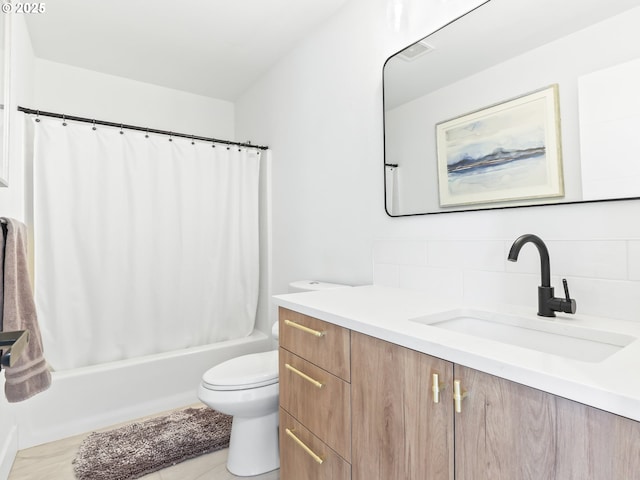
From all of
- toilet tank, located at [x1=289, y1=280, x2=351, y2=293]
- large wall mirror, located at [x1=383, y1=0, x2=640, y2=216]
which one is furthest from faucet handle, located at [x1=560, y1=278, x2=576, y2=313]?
toilet tank, located at [x1=289, y1=280, x2=351, y2=293]

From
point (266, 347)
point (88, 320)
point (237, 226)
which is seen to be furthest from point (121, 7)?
point (266, 347)

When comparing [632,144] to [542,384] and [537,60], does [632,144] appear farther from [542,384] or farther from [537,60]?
[542,384]

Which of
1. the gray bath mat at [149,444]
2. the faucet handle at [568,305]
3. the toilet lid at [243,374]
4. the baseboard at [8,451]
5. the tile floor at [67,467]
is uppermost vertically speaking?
the faucet handle at [568,305]

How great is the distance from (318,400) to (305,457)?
0.25 m

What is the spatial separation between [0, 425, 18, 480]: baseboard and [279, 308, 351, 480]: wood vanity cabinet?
126 centimetres

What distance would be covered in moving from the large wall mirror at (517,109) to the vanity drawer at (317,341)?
2.32 ft

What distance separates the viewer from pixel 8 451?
5.35 feet

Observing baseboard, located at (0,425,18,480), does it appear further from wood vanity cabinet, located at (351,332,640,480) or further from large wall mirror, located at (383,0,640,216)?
large wall mirror, located at (383,0,640,216)

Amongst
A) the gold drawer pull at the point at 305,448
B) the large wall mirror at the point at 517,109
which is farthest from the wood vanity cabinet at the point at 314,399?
the large wall mirror at the point at 517,109

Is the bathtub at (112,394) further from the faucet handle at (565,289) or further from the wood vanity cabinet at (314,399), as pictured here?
the faucet handle at (565,289)

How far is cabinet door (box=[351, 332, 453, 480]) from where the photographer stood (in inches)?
30.5

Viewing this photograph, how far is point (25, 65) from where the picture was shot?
6.78 feet

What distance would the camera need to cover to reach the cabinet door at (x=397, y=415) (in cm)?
77

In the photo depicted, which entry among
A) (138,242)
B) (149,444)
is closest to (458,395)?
(149,444)
